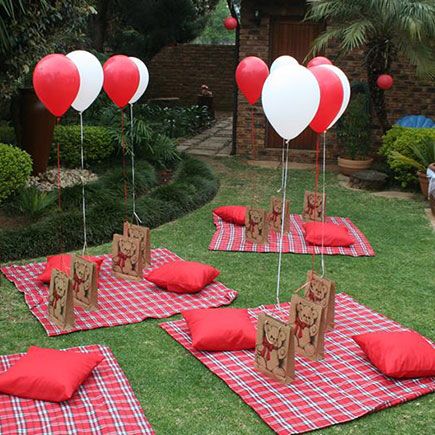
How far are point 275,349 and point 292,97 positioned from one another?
173cm

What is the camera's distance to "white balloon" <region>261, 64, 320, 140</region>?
4754mm

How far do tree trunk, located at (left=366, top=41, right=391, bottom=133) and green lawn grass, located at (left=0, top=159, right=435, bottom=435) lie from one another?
5.19ft

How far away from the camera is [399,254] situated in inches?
283

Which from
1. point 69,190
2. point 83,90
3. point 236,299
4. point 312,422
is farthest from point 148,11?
point 312,422

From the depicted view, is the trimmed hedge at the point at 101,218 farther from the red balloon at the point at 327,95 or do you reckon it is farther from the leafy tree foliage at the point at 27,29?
the red balloon at the point at 327,95

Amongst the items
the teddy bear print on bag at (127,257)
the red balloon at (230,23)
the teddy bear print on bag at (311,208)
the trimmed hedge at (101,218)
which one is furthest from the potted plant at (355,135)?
the teddy bear print on bag at (127,257)

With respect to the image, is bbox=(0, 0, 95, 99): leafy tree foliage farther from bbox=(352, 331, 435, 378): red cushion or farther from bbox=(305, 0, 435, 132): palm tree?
bbox=(352, 331, 435, 378): red cushion

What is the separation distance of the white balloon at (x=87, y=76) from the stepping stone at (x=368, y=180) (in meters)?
5.15

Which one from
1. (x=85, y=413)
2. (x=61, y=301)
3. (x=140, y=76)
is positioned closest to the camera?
(x=85, y=413)

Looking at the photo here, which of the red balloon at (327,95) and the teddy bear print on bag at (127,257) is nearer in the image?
the red balloon at (327,95)

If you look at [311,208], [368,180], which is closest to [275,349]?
[311,208]

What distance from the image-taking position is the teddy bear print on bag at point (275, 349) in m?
4.40

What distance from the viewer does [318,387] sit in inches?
174

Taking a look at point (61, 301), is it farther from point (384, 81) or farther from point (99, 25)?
point (99, 25)
